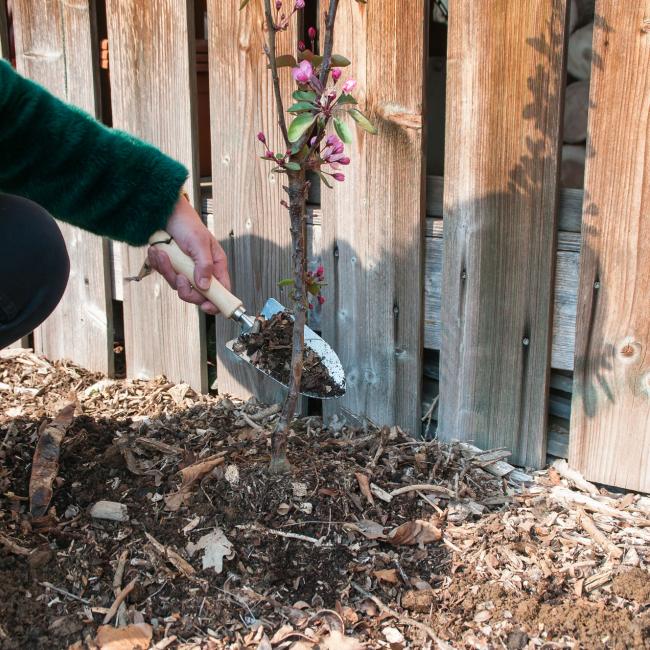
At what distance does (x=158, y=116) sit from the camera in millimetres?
3010

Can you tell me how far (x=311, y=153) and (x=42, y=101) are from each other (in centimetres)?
81

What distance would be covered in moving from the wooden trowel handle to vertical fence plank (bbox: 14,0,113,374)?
3.09ft

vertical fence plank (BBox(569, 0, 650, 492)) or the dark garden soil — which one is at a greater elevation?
vertical fence plank (BBox(569, 0, 650, 492))

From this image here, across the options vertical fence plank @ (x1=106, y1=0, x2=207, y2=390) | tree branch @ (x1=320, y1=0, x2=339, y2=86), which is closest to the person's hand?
vertical fence plank @ (x1=106, y1=0, x2=207, y2=390)

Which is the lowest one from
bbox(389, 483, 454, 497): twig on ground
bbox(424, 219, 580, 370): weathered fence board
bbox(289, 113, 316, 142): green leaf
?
bbox(389, 483, 454, 497): twig on ground

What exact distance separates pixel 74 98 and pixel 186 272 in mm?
1246

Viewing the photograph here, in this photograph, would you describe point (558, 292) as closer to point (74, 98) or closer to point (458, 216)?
point (458, 216)

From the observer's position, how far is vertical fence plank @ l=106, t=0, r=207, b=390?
2.91 metres

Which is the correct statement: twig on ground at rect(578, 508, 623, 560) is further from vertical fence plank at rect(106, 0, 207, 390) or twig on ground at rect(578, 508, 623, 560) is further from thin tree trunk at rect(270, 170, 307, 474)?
vertical fence plank at rect(106, 0, 207, 390)

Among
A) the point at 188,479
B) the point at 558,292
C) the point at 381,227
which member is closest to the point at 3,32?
the point at 381,227

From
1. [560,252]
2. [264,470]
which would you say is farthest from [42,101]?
[560,252]

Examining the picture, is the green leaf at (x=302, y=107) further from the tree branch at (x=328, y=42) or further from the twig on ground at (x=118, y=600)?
the twig on ground at (x=118, y=600)

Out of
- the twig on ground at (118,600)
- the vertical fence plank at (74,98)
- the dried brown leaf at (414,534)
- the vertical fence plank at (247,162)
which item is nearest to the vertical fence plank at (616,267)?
the dried brown leaf at (414,534)

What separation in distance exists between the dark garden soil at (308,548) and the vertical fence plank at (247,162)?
54 cm
